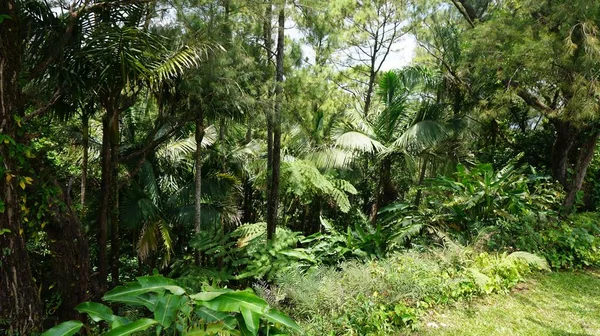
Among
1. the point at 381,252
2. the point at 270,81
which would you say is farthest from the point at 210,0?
the point at 381,252

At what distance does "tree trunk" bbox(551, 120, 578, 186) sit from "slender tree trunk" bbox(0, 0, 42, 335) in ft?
30.1

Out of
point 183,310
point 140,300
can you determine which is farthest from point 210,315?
point 140,300

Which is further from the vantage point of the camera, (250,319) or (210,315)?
(210,315)

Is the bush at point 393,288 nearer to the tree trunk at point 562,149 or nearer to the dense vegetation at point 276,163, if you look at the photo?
the dense vegetation at point 276,163

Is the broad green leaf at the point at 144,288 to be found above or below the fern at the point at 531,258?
above

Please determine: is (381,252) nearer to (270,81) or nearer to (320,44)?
(270,81)

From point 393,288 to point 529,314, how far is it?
1.53m

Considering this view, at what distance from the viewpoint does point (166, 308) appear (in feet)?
8.23

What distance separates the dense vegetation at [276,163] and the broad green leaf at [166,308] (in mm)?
14

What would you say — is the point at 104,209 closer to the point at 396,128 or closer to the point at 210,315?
the point at 210,315

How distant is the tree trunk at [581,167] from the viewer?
755 centimetres

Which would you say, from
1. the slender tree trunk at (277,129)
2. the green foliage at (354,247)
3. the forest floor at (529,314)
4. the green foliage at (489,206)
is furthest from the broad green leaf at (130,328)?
the green foliage at (489,206)

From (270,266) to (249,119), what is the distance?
8.56 ft

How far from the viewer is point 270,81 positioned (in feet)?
22.4
